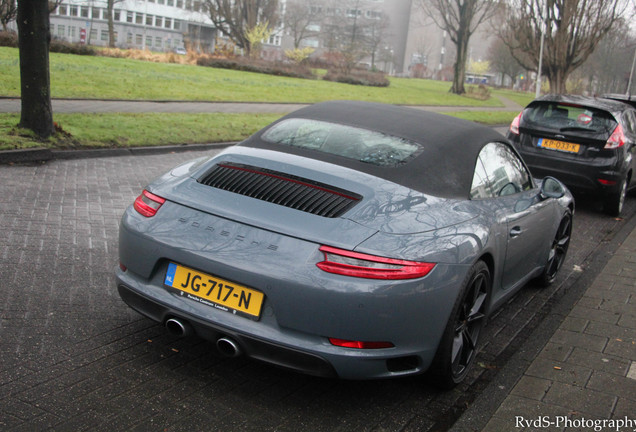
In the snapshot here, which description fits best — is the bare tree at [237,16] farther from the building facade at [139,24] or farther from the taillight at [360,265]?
the taillight at [360,265]

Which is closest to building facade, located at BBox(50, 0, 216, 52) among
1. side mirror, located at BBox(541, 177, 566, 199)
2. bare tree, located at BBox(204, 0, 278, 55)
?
bare tree, located at BBox(204, 0, 278, 55)

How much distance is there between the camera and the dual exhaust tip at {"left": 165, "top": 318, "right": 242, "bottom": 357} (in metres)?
3.24

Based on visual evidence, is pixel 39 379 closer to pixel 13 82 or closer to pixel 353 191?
pixel 353 191

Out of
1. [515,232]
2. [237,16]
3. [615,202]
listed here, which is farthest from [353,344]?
[237,16]

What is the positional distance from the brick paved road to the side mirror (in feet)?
3.17

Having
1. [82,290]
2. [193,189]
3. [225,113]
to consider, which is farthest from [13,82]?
[193,189]

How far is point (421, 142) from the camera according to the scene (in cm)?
421

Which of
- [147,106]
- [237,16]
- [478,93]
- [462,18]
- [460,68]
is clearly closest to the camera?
[147,106]

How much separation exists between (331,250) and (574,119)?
7.55m

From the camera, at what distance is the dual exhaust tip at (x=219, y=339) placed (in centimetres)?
324

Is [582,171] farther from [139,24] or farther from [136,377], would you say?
[139,24]

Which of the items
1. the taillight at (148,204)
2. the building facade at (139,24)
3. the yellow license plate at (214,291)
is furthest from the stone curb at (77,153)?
the building facade at (139,24)

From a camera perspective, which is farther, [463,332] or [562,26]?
[562,26]

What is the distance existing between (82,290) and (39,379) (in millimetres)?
1425
